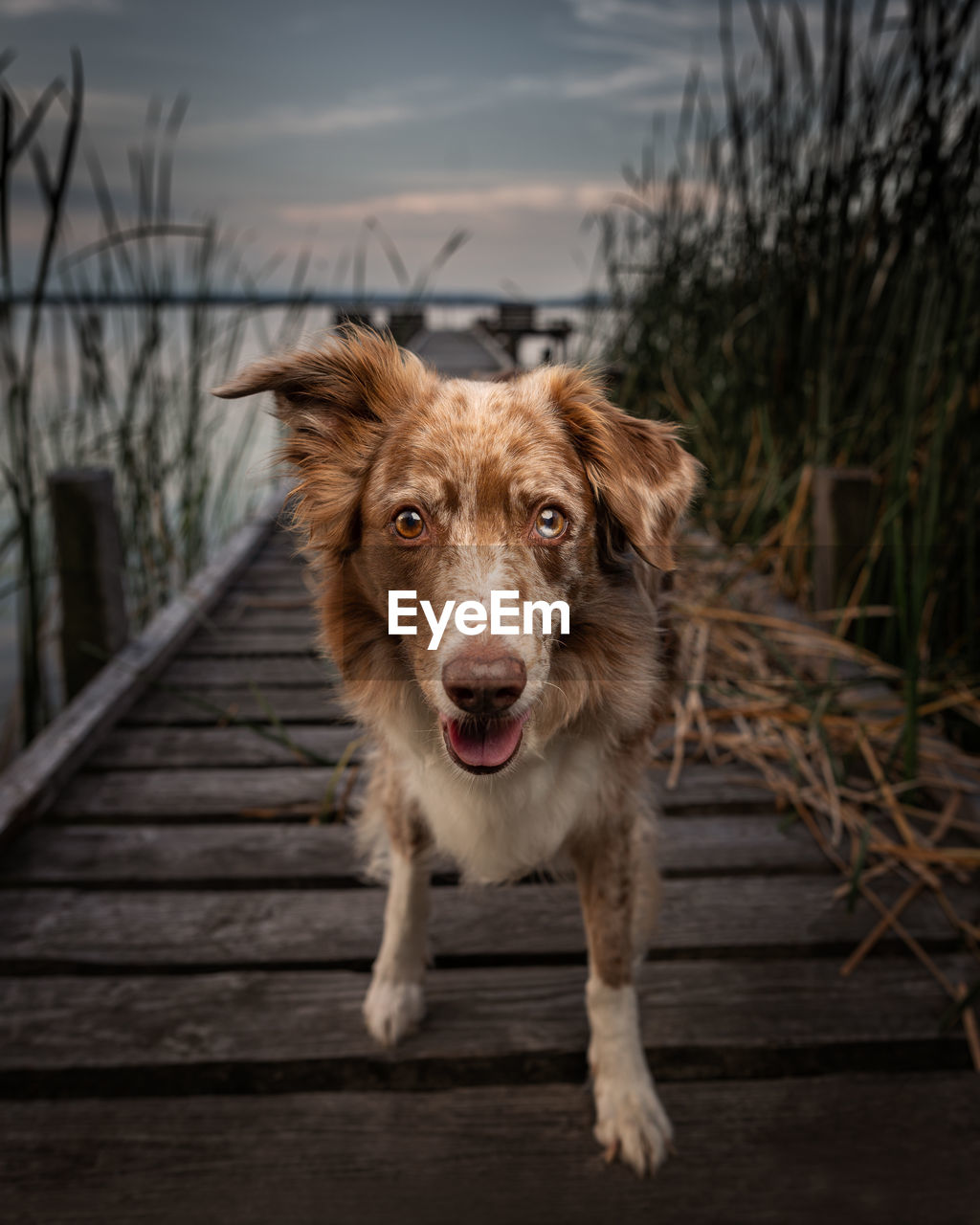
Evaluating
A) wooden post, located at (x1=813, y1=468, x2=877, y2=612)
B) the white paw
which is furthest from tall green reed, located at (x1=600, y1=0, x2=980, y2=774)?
the white paw

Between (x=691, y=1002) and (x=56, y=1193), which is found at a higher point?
(x=691, y=1002)

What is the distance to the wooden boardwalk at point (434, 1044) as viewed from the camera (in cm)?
152

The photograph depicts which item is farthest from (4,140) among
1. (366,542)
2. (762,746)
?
(762,746)

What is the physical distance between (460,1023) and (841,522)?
231 cm

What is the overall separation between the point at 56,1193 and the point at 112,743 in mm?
1648

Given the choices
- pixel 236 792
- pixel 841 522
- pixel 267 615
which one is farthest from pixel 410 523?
pixel 267 615

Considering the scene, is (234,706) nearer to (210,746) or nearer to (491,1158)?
(210,746)

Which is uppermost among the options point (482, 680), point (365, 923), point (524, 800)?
point (482, 680)

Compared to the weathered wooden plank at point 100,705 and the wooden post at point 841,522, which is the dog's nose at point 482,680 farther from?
the wooden post at point 841,522

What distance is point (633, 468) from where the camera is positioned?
5.25ft

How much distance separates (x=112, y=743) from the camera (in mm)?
2947

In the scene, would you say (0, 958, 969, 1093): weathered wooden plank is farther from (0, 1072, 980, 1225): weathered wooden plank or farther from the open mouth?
the open mouth

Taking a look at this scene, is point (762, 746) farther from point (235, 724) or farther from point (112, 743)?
point (112, 743)

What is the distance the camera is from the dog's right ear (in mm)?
1721
